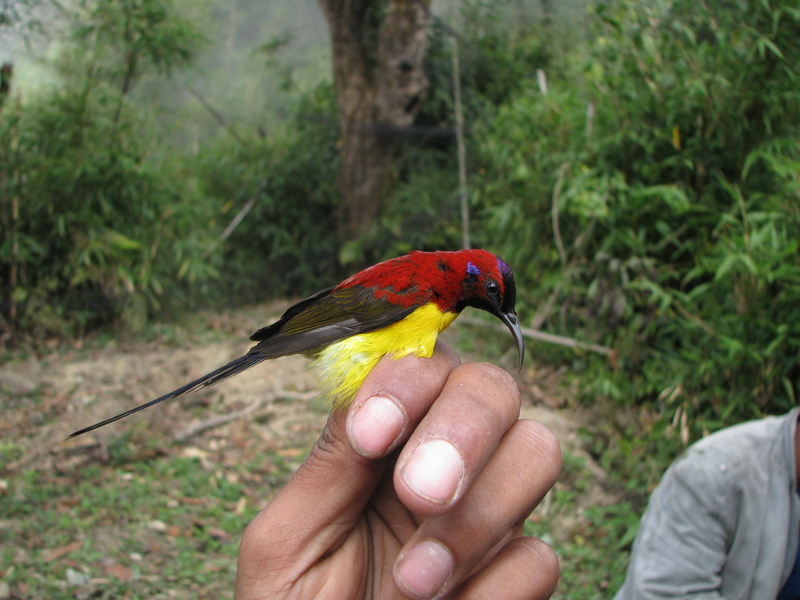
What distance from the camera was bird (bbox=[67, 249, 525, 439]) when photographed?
1.62 metres

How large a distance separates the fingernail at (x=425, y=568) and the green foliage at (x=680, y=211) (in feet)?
10.4

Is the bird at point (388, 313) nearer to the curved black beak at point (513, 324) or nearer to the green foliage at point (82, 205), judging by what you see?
the curved black beak at point (513, 324)

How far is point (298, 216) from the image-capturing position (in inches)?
378

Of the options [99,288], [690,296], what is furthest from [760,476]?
[99,288]

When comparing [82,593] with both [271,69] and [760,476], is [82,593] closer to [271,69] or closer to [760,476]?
[760,476]

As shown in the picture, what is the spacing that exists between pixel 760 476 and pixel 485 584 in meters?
1.61

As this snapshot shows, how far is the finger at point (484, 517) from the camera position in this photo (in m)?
1.13

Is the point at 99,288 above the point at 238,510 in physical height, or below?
above

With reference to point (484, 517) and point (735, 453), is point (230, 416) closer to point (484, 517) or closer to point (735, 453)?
point (735, 453)

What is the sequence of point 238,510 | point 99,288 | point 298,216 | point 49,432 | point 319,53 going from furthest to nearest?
point 319,53 < point 298,216 < point 99,288 < point 49,432 < point 238,510

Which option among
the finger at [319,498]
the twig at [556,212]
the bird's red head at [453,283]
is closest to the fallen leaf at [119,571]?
the finger at [319,498]

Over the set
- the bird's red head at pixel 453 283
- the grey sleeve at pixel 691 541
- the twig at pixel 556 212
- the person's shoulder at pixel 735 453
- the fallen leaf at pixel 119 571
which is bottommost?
the fallen leaf at pixel 119 571

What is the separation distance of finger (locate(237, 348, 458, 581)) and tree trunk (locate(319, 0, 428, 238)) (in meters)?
7.61

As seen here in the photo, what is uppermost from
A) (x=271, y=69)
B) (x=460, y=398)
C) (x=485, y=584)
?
(x=271, y=69)
